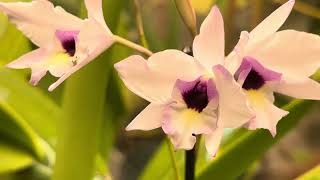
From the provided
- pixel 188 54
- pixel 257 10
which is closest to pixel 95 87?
pixel 188 54

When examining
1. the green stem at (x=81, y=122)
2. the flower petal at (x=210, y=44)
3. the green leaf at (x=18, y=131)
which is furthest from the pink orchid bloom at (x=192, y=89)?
the green leaf at (x=18, y=131)

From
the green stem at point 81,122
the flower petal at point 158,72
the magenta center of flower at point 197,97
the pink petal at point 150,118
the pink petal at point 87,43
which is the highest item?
the pink petal at point 87,43

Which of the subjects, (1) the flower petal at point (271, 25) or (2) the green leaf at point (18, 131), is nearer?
(1) the flower petal at point (271, 25)

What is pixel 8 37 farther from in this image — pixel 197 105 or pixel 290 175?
pixel 290 175

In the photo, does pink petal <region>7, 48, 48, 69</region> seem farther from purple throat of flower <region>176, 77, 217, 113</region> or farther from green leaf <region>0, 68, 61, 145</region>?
green leaf <region>0, 68, 61, 145</region>

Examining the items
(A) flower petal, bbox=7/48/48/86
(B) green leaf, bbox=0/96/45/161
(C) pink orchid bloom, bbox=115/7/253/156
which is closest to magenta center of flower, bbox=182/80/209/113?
(C) pink orchid bloom, bbox=115/7/253/156

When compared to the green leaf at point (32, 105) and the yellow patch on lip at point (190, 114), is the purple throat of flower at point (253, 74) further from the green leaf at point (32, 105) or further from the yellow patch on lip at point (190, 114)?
the green leaf at point (32, 105)

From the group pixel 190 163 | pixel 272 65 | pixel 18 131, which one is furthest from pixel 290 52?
pixel 18 131
